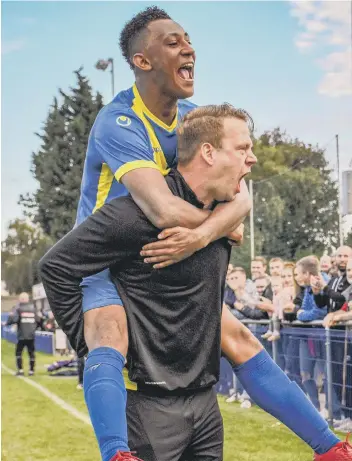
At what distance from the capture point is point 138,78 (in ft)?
12.5

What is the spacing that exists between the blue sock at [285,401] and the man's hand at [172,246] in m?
0.69

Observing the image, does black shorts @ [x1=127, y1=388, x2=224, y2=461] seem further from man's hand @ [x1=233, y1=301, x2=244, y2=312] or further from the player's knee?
man's hand @ [x1=233, y1=301, x2=244, y2=312]

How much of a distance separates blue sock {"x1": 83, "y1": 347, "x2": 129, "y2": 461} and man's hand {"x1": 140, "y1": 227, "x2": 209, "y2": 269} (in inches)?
15.1

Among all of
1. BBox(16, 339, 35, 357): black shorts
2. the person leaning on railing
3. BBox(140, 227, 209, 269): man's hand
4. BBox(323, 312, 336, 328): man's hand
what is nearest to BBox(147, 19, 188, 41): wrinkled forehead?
BBox(140, 227, 209, 269): man's hand

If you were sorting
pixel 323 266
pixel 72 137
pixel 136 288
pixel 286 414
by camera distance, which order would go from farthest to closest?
pixel 72 137 < pixel 323 266 < pixel 286 414 < pixel 136 288

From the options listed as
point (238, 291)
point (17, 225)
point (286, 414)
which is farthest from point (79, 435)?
point (17, 225)

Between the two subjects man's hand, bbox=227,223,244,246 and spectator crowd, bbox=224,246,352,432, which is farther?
spectator crowd, bbox=224,246,352,432

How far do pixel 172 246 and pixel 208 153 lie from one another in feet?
1.24

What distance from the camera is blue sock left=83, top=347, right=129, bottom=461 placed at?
3.35 meters

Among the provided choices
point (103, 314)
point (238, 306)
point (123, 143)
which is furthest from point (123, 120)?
point (238, 306)

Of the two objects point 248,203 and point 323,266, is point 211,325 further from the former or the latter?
point 323,266

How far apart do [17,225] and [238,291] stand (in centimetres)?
6214

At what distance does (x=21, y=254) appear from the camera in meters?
Answer: 64.4

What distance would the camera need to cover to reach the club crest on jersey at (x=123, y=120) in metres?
3.70
